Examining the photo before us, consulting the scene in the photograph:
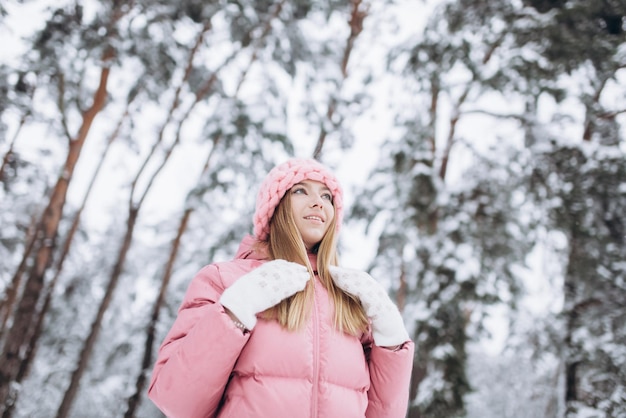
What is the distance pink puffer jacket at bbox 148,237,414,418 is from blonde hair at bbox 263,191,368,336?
0.15 ft

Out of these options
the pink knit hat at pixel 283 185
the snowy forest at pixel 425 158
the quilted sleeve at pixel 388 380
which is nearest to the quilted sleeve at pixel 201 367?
the quilted sleeve at pixel 388 380

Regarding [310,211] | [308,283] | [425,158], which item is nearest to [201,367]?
[308,283]

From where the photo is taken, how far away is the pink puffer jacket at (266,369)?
1.68 meters

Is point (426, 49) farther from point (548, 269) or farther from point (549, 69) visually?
point (548, 269)

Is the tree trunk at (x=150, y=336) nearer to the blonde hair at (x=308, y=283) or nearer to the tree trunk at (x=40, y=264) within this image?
the tree trunk at (x=40, y=264)

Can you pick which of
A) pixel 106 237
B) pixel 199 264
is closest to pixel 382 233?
pixel 199 264

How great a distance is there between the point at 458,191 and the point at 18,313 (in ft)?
27.6

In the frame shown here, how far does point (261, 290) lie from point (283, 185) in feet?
2.61

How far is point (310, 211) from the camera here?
7.71ft

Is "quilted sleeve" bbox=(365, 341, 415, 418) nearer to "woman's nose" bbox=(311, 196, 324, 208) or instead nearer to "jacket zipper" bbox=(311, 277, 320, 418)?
"jacket zipper" bbox=(311, 277, 320, 418)

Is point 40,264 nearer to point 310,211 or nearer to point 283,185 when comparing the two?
point 283,185

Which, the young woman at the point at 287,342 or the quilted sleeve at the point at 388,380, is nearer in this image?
the young woman at the point at 287,342

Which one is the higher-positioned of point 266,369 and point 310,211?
point 310,211

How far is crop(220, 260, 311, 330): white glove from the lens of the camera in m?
1.73
